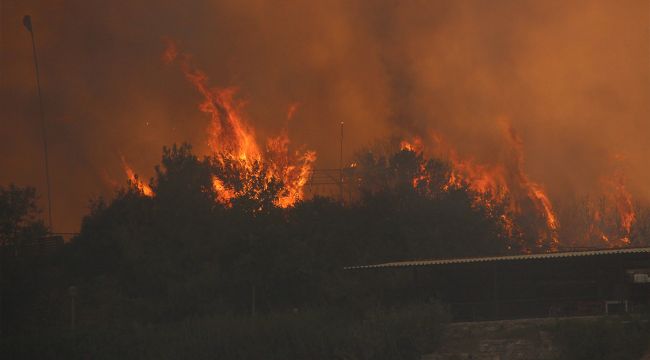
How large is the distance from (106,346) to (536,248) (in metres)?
38.0

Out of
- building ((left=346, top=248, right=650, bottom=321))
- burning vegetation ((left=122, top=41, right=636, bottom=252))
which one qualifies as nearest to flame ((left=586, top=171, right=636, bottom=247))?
burning vegetation ((left=122, top=41, right=636, bottom=252))

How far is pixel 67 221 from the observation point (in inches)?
2886

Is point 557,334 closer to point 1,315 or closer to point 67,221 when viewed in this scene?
point 1,315

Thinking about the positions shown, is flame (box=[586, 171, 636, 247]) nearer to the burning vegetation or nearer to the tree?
the burning vegetation

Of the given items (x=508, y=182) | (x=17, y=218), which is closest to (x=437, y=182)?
(x=508, y=182)

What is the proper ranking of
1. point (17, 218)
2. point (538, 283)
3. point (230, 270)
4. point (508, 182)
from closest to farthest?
point (538, 283) < point (17, 218) < point (230, 270) < point (508, 182)

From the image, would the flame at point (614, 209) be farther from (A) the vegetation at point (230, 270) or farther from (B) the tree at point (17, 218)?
(B) the tree at point (17, 218)

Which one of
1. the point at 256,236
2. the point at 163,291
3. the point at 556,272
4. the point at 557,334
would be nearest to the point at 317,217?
the point at 256,236

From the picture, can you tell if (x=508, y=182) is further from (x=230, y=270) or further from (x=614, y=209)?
(x=230, y=270)

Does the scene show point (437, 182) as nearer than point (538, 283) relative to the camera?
No

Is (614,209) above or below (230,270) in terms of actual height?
above

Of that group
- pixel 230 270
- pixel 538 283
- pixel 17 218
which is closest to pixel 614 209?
pixel 230 270

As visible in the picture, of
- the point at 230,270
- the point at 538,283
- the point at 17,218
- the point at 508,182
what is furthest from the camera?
the point at 508,182

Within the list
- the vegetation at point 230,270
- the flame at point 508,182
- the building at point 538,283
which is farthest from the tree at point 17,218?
the flame at point 508,182
